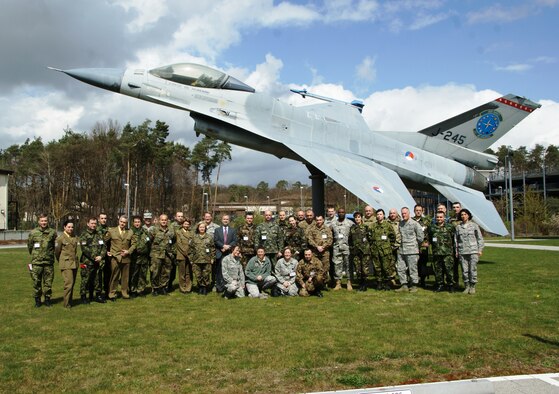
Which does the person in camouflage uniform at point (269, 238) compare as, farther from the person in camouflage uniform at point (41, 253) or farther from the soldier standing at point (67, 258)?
the person in camouflage uniform at point (41, 253)

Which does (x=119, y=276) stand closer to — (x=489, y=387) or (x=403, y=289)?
(x=403, y=289)

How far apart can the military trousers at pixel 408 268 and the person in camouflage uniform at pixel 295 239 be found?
81.9 inches

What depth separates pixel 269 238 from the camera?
380 inches

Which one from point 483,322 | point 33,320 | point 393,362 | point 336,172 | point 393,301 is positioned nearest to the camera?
point 393,362

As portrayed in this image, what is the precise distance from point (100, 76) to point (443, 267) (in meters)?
9.74

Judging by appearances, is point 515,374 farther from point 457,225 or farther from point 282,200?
point 282,200

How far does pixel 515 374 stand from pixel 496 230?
9895mm

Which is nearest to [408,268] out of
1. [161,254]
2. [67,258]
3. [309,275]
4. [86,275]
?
[309,275]

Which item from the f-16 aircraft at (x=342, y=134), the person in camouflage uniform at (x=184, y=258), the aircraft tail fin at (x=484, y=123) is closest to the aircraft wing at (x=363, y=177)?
the f-16 aircraft at (x=342, y=134)

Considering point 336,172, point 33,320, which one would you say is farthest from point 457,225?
point 33,320

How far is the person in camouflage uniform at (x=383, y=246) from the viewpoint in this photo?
951cm

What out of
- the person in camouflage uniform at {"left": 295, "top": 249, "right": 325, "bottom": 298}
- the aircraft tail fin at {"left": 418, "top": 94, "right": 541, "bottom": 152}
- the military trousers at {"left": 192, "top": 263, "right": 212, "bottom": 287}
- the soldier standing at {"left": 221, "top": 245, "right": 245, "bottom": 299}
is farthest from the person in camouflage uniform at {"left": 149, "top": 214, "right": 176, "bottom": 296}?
the aircraft tail fin at {"left": 418, "top": 94, "right": 541, "bottom": 152}

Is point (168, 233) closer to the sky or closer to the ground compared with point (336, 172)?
closer to the ground

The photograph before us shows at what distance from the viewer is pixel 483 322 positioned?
260 inches
